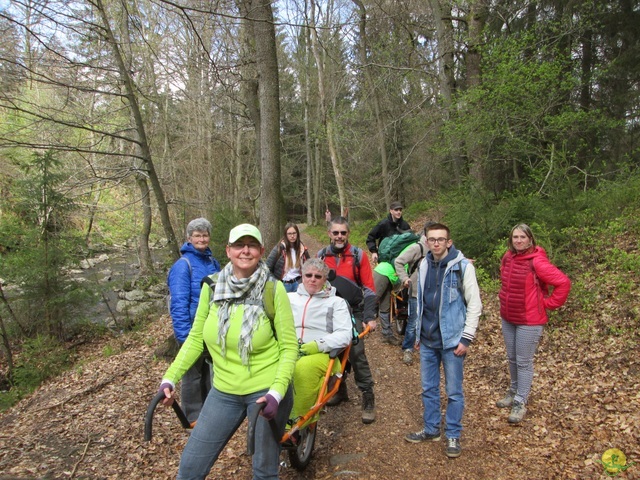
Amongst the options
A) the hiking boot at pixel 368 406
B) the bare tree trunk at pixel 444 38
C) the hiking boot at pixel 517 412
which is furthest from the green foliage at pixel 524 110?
the hiking boot at pixel 368 406

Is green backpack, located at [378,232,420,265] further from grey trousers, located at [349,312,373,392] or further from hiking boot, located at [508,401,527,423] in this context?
hiking boot, located at [508,401,527,423]

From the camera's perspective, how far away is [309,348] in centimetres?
322

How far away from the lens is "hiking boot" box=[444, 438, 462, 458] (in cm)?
354

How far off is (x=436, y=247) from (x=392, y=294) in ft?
10.7

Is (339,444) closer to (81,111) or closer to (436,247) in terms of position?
(436,247)

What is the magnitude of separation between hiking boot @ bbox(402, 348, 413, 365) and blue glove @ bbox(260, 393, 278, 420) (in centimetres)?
411

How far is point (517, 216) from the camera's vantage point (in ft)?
26.6

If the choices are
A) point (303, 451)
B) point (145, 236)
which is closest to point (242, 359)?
point (303, 451)

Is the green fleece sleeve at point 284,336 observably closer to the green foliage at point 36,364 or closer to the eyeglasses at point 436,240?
the eyeglasses at point 436,240

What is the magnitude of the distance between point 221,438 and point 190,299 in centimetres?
151

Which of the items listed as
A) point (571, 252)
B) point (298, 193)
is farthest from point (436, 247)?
point (298, 193)

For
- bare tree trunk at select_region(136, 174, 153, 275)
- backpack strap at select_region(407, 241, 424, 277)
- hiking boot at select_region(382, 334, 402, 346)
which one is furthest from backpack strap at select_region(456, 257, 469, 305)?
bare tree trunk at select_region(136, 174, 153, 275)

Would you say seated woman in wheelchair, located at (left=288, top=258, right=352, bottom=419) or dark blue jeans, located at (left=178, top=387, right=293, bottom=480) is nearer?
dark blue jeans, located at (left=178, top=387, right=293, bottom=480)

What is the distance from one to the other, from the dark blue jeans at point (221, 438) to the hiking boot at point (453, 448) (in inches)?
73.7
